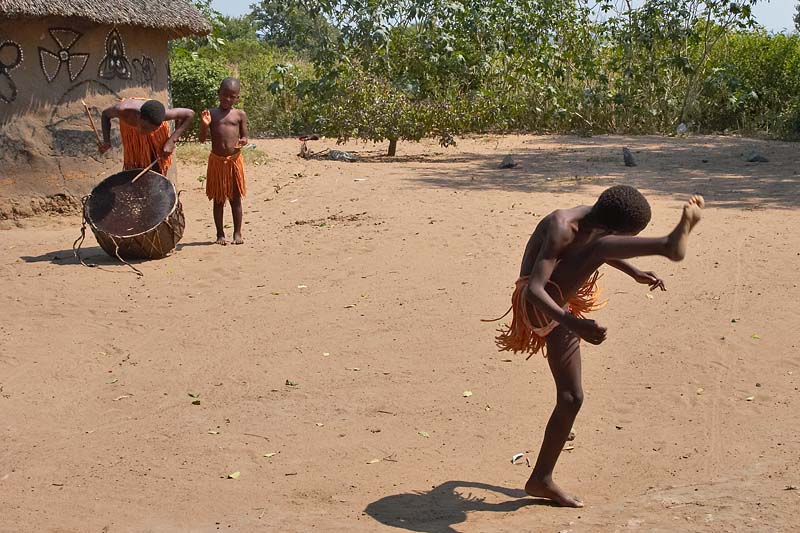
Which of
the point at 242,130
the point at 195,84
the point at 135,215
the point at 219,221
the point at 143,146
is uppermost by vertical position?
the point at 195,84

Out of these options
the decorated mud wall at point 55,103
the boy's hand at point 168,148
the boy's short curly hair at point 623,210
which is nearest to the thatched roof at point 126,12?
the decorated mud wall at point 55,103

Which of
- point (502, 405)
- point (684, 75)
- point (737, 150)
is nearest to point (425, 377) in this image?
point (502, 405)

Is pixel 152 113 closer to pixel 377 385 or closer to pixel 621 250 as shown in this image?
pixel 377 385

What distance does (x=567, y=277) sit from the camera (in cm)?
375

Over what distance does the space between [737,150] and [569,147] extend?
95.0 inches

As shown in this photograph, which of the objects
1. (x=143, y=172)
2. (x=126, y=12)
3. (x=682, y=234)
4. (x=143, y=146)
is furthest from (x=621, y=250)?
(x=126, y=12)

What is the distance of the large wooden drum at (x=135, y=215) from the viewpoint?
7.87m

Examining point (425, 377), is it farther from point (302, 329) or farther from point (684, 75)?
point (684, 75)

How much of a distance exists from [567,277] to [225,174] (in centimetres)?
517

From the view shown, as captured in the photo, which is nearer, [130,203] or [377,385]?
[377,385]

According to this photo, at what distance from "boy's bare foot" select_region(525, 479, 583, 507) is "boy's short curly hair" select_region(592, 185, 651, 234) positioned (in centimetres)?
105

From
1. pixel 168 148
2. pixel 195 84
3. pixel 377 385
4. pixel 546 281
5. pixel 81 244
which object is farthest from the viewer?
pixel 195 84

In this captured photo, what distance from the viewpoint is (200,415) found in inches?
196

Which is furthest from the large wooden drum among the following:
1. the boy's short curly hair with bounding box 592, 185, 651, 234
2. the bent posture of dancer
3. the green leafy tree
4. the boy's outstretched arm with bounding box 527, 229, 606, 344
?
the green leafy tree
